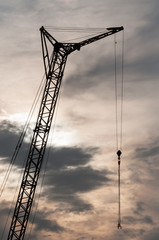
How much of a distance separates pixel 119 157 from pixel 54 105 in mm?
12833

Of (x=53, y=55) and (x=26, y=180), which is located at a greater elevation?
(x=53, y=55)

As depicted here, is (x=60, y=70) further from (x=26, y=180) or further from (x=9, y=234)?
(x=9, y=234)

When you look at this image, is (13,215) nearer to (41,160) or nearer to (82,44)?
(41,160)

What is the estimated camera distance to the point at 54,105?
4969 centimetres

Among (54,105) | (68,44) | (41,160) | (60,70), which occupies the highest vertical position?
(68,44)

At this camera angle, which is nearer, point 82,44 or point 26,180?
point 26,180

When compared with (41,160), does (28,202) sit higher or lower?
lower

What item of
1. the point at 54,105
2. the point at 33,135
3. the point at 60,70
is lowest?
the point at 33,135

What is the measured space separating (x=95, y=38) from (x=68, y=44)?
196 inches

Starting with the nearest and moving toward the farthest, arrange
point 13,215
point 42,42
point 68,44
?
point 13,215, point 42,42, point 68,44

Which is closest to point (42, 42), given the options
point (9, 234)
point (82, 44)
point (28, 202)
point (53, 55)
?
point (53, 55)

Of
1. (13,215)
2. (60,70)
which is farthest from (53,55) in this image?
(13,215)

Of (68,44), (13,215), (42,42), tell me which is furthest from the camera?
(68,44)

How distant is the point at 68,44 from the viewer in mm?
52781
